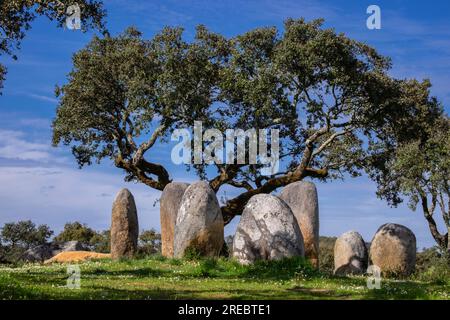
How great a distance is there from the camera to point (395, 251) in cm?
3234

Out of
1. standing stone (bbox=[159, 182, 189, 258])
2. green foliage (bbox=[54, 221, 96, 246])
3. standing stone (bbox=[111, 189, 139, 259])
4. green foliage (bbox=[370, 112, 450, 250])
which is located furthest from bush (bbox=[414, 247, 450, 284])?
green foliage (bbox=[54, 221, 96, 246])

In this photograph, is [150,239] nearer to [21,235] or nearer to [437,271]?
[21,235]

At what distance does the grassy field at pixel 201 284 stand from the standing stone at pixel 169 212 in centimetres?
559

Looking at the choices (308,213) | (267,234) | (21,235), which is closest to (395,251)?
(308,213)

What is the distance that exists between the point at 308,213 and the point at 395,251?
5.96 m

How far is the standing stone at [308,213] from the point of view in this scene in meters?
29.5

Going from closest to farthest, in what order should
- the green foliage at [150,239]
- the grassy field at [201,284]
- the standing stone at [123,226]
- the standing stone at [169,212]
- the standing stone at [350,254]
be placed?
1. the grassy field at [201,284]
2. the standing stone at [169,212]
3. the standing stone at [123,226]
4. the standing stone at [350,254]
5. the green foliage at [150,239]

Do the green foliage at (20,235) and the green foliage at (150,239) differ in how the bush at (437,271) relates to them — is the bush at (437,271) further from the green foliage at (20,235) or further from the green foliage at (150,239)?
the green foliage at (20,235)

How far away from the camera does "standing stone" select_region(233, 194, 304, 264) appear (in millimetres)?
24125

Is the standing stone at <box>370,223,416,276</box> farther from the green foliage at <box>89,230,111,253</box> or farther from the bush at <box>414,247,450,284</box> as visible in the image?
the green foliage at <box>89,230,111,253</box>

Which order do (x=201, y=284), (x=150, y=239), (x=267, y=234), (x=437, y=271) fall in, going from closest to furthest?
1. (x=201, y=284)
2. (x=267, y=234)
3. (x=437, y=271)
4. (x=150, y=239)

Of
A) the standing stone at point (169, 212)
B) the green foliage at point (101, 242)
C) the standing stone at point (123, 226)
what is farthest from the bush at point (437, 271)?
the green foliage at point (101, 242)

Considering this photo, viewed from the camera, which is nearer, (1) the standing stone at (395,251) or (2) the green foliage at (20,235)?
(1) the standing stone at (395,251)
